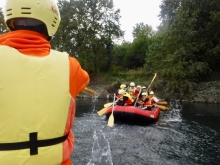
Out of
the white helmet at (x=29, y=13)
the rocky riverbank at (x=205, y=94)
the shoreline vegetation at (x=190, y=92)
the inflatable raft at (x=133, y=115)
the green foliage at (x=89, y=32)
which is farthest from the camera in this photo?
the green foliage at (x=89, y=32)

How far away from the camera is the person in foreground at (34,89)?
114cm

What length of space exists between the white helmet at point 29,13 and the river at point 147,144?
4.51 meters

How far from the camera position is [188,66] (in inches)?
791

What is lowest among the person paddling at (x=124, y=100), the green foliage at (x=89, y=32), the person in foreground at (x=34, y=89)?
the person paddling at (x=124, y=100)

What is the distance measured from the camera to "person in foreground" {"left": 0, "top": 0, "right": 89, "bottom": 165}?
3.75ft

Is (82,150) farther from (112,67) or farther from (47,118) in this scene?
(112,67)

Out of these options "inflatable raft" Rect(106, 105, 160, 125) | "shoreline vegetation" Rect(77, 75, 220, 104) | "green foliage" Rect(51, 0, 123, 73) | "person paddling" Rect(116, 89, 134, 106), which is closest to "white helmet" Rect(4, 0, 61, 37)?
"inflatable raft" Rect(106, 105, 160, 125)

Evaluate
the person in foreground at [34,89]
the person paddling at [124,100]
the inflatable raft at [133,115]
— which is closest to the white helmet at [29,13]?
the person in foreground at [34,89]

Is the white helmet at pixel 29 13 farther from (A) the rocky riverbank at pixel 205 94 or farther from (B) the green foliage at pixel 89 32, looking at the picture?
(B) the green foliage at pixel 89 32

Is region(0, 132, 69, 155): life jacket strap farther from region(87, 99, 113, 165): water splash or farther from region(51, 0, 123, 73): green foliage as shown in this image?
region(51, 0, 123, 73): green foliage

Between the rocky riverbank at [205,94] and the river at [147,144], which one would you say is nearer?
the river at [147,144]

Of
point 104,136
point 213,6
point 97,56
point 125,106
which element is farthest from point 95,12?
point 104,136

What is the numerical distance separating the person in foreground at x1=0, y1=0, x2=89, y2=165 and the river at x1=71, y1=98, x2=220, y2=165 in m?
4.38

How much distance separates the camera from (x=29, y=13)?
1310 mm
